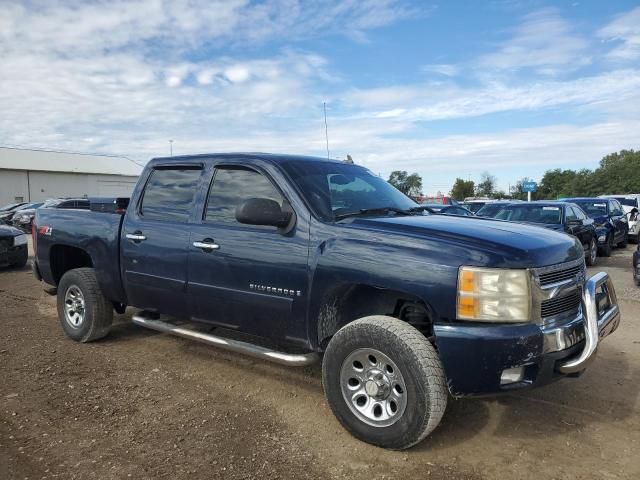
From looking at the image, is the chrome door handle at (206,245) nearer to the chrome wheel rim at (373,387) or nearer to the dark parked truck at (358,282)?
the dark parked truck at (358,282)

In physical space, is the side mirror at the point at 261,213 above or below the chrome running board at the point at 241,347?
above

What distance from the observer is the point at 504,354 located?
9.62 ft

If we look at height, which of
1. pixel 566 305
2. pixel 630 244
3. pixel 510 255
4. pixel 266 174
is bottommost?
pixel 630 244

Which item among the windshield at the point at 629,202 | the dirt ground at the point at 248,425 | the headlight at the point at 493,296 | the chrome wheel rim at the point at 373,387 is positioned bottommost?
the dirt ground at the point at 248,425

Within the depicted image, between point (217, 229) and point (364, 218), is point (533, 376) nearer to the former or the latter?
point (364, 218)

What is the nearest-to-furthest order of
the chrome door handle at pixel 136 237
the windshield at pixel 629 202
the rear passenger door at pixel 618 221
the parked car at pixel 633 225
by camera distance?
1. the chrome door handle at pixel 136 237
2. the rear passenger door at pixel 618 221
3. the parked car at pixel 633 225
4. the windshield at pixel 629 202

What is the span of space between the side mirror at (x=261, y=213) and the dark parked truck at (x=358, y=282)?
10 millimetres

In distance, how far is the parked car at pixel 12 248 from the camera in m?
11.2

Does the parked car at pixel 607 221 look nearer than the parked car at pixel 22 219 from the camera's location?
Yes

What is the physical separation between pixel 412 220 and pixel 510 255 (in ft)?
2.78

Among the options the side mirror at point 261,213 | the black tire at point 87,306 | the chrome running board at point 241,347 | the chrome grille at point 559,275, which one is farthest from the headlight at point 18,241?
the chrome grille at point 559,275

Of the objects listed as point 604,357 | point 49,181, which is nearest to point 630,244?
point 604,357

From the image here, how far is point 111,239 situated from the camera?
5000 millimetres

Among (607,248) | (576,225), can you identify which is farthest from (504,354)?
(607,248)
